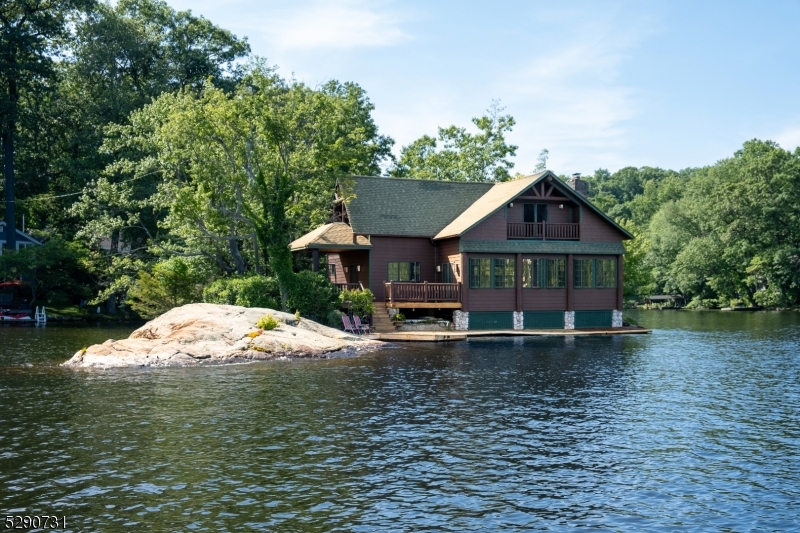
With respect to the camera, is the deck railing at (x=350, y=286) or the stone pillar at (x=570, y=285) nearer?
the stone pillar at (x=570, y=285)

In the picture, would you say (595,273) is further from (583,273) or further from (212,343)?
(212,343)

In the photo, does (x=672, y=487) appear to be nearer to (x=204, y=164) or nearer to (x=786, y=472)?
(x=786, y=472)

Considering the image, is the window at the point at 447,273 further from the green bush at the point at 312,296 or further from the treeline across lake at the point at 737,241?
the treeline across lake at the point at 737,241

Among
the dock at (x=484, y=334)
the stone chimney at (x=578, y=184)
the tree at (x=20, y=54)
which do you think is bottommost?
the dock at (x=484, y=334)

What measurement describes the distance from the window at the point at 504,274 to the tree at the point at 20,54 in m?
38.6

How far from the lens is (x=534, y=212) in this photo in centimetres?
4341

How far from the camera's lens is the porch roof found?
41656 millimetres

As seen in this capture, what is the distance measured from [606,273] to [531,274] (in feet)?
16.0

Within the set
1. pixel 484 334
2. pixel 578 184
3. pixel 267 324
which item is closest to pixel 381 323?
pixel 484 334

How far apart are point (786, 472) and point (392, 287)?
94.1 ft

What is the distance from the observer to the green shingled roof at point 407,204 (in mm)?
43531

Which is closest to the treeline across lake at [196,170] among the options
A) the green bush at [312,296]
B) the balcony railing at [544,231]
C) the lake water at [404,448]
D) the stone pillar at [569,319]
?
the green bush at [312,296]

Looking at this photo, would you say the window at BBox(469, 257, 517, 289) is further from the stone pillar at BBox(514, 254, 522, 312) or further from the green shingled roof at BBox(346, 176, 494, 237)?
the green shingled roof at BBox(346, 176, 494, 237)

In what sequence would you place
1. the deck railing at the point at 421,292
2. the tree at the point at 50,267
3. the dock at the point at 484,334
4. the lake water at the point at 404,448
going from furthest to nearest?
the tree at the point at 50,267 < the deck railing at the point at 421,292 < the dock at the point at 484,334 < the lake water at the point at 404,448
